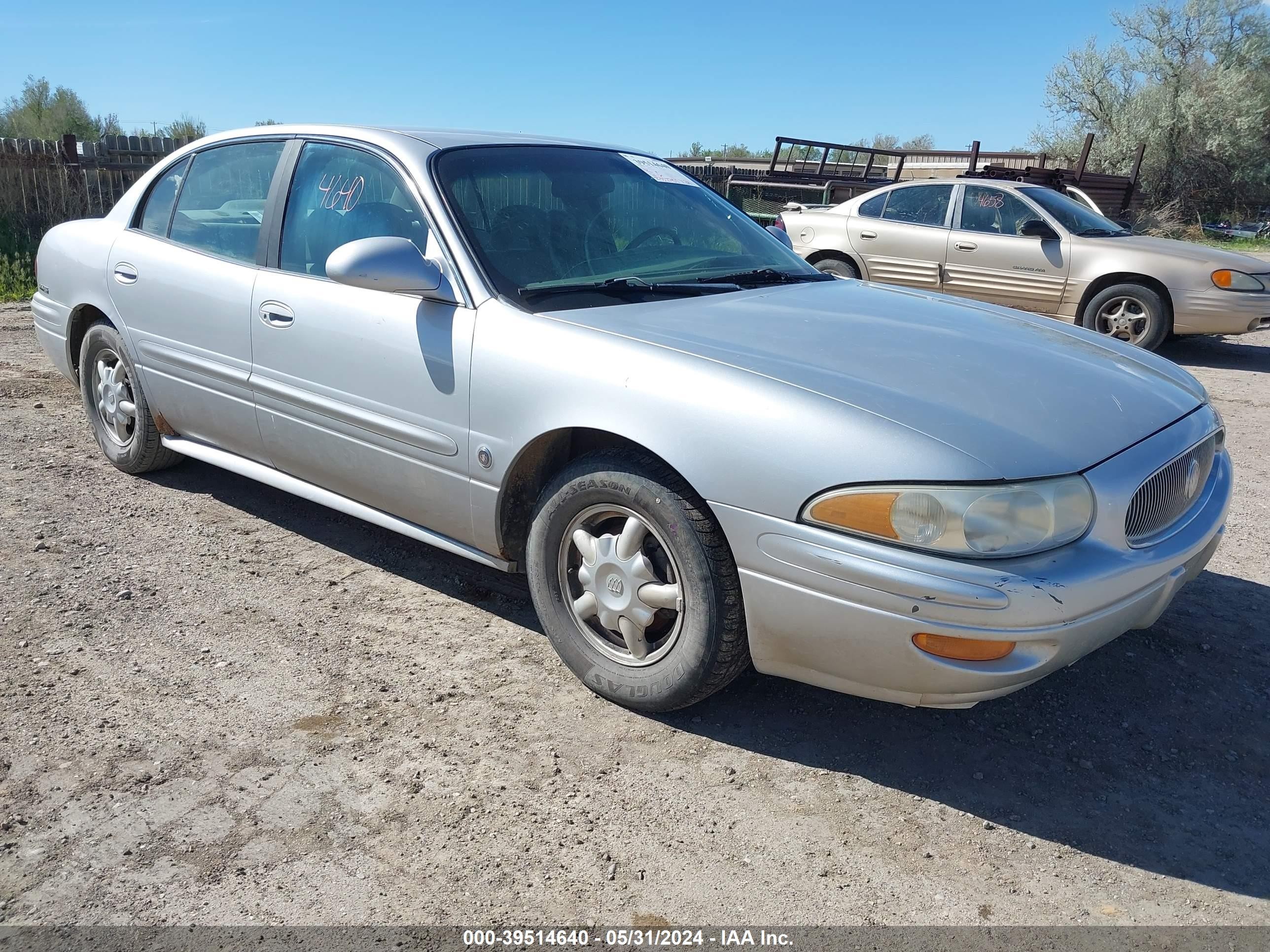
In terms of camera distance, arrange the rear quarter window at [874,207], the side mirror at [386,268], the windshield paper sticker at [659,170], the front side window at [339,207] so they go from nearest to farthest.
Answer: the side mirror at [386,268]
the front side window at [339,207]
the windshield paper sticker at [659,170]
the rear quarter window at [874,207]

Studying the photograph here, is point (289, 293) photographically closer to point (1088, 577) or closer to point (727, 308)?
point (727, 308)

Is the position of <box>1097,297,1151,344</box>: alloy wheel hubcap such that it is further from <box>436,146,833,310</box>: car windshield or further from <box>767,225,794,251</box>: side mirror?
<box>436,146,833,310</box>: car windshield

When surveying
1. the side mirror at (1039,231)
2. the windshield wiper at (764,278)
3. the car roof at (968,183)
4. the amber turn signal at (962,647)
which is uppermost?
the car roof at (968,183)

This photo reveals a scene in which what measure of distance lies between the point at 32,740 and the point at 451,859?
131cm

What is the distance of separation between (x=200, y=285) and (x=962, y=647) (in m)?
3.14

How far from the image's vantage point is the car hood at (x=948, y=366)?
2494 millimetres

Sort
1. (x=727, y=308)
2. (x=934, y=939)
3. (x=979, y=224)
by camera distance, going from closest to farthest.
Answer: (x=934, y=939) → (x=727, y=308) → (x=979, y=224)

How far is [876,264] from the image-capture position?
973cm

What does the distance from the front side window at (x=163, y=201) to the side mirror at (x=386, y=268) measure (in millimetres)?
1694

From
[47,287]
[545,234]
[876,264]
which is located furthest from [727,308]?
[876,264]

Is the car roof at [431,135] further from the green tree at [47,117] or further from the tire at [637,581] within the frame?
the green tree at [47,117]

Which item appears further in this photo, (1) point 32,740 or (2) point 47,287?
(2) point 47,287

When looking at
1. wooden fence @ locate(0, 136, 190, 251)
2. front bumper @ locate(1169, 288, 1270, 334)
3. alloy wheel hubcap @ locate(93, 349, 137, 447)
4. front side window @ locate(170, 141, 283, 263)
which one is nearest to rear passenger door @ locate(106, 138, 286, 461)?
front side window @ locate(170, 141, 283, 263)

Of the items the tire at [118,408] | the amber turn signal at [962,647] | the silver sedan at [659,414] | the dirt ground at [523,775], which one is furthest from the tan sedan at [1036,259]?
the amber turn signal at [962,647]
